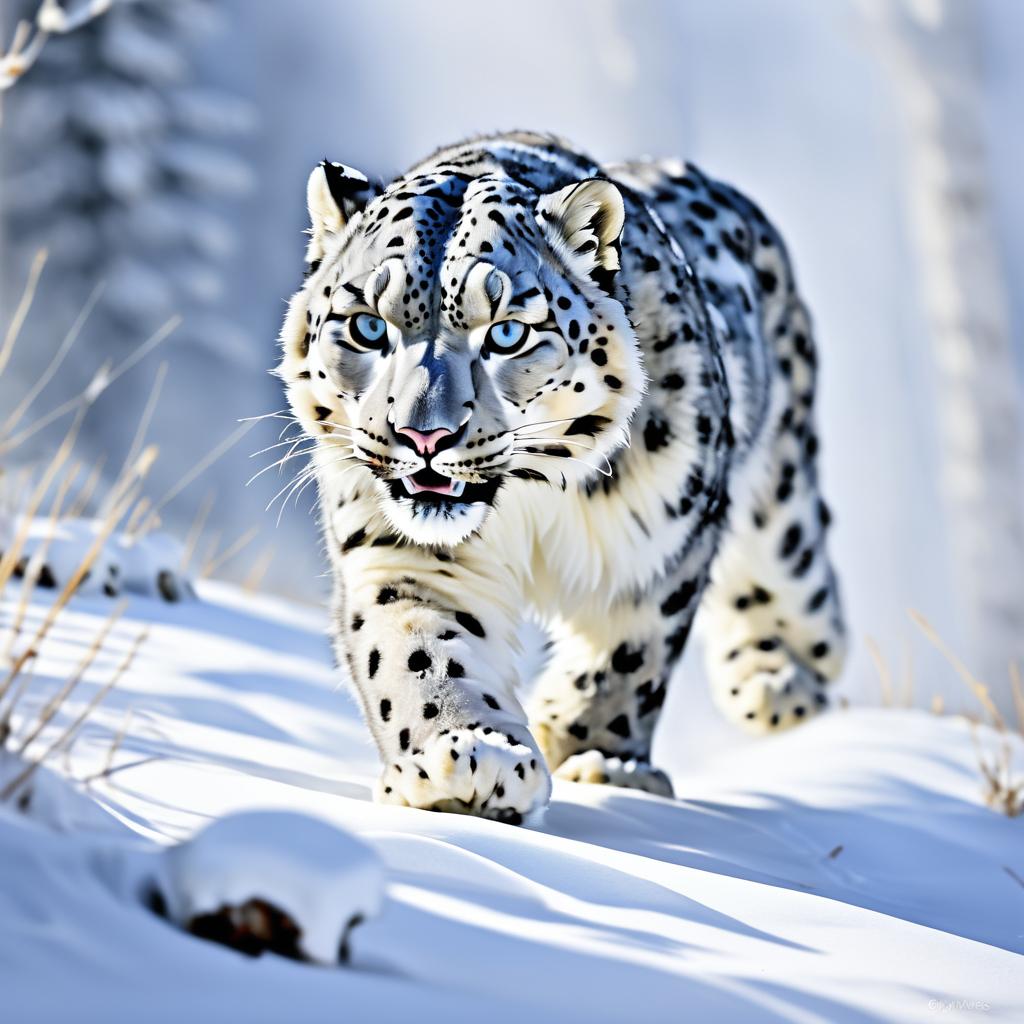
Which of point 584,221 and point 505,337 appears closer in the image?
point 505,337

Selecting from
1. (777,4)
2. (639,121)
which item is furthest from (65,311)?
(777,4)

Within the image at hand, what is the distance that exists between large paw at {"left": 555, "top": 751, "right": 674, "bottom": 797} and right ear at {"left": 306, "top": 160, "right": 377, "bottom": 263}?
1.40 meters

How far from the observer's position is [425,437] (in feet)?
9.96

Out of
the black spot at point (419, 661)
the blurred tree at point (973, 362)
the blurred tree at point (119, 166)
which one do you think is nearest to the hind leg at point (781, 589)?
the black spot at point (419, 661)

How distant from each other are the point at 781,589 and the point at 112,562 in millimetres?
2394

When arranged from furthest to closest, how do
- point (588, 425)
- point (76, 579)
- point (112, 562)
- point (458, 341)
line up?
point (112, 562), point (588, 425), point (458, 341), point (76, 579)

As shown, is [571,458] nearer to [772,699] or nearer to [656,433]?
[656,433]

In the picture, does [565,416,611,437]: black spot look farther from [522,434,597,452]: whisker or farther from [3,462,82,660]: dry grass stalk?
[3,462,82,660]: dry grass stalk

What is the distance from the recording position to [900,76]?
48.2ft

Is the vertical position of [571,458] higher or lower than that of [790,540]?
higher

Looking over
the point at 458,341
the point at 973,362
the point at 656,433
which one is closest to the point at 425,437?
the point at 458,341

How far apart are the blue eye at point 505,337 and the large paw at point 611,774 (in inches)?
46.0

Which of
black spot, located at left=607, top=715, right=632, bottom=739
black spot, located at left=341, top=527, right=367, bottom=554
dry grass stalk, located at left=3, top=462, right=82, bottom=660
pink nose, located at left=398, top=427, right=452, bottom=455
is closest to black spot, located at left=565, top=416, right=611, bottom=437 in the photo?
pink nose, located at left=398, top=427, right=452, bottom=455

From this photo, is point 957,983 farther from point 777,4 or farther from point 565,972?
point 777,4
